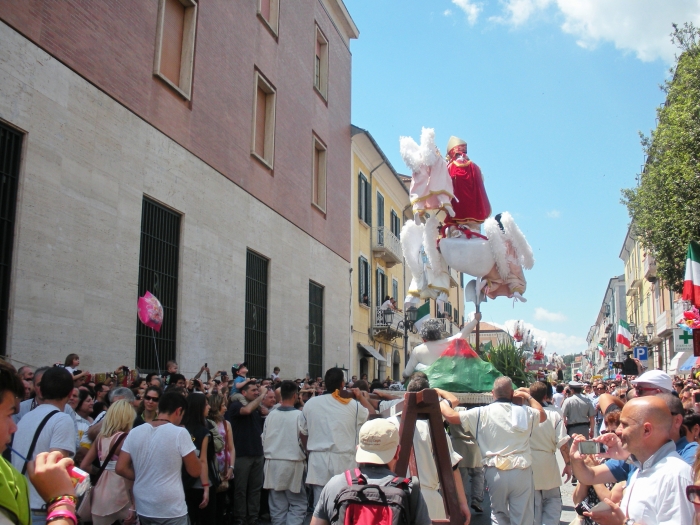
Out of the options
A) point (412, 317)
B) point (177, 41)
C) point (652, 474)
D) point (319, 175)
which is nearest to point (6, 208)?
point (177, 41)

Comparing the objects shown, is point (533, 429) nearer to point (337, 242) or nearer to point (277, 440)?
point (277, 440)

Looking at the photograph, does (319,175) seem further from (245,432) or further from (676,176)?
(245,432)

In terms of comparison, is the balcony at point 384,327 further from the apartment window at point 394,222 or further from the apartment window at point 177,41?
the apartment window at point 177,41

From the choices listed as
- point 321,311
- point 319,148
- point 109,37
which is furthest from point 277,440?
point 319,148

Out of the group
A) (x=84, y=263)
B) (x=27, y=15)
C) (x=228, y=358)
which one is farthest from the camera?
(x=228, y=358)

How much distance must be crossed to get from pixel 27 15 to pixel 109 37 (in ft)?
6.23

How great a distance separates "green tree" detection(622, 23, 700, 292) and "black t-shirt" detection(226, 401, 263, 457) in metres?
14.1

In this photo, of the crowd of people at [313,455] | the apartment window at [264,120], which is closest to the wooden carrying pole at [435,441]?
the crowd of people at [313,455]

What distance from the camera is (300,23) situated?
20.8 metres

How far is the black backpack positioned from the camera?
3172 mm

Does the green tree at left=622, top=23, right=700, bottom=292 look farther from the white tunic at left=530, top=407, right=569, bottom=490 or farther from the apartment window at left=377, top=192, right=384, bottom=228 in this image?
the white tunic at left=530, top=407, right=569, bottom=490

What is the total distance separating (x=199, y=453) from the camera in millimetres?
6324

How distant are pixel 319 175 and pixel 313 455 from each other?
17021 millimetres

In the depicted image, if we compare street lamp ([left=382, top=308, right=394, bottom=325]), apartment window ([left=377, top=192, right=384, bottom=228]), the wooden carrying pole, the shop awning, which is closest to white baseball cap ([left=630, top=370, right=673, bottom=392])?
the wooden carrying pole
